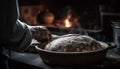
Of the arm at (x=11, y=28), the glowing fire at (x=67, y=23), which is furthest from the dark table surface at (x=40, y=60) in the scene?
the glowing fire at (x=67, y=23)

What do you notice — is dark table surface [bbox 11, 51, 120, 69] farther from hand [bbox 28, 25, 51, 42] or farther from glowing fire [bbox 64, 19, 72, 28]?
glowing fire [bbox 64, 19, 72, 28]

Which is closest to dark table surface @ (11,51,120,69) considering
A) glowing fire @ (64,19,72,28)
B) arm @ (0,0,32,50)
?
arm @ (0,0,32,50)

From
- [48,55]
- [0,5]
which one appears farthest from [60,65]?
[0,5]

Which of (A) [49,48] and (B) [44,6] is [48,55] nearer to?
(A) [49,48]

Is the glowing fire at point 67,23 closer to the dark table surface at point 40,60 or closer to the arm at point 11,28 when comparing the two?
the dark table surface at point 40,60

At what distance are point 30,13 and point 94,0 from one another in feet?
3.05

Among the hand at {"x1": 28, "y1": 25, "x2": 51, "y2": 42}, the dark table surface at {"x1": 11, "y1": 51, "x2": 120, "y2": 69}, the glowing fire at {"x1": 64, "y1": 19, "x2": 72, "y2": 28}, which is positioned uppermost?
the hand at {"x1": 28, "y1": 25, "x2": 51, "y2": 42}

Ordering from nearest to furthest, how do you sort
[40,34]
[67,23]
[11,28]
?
[11,28] < [40,34] < [67,23]

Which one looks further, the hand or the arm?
the hand

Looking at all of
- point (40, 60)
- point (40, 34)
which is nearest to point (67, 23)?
point (40, 34)

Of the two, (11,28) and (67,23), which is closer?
(11,28)

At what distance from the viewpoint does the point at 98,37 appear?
1368 mm

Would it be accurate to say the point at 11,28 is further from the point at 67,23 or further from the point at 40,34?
the point at 67,23

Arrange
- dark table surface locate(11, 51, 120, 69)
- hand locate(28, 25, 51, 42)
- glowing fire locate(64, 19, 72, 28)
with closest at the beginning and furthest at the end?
dark table surface locate(11, 51, 120, 69), hand locate(28, 25, 51, 42), glowing fire locate(64, 19, 72, 28)
